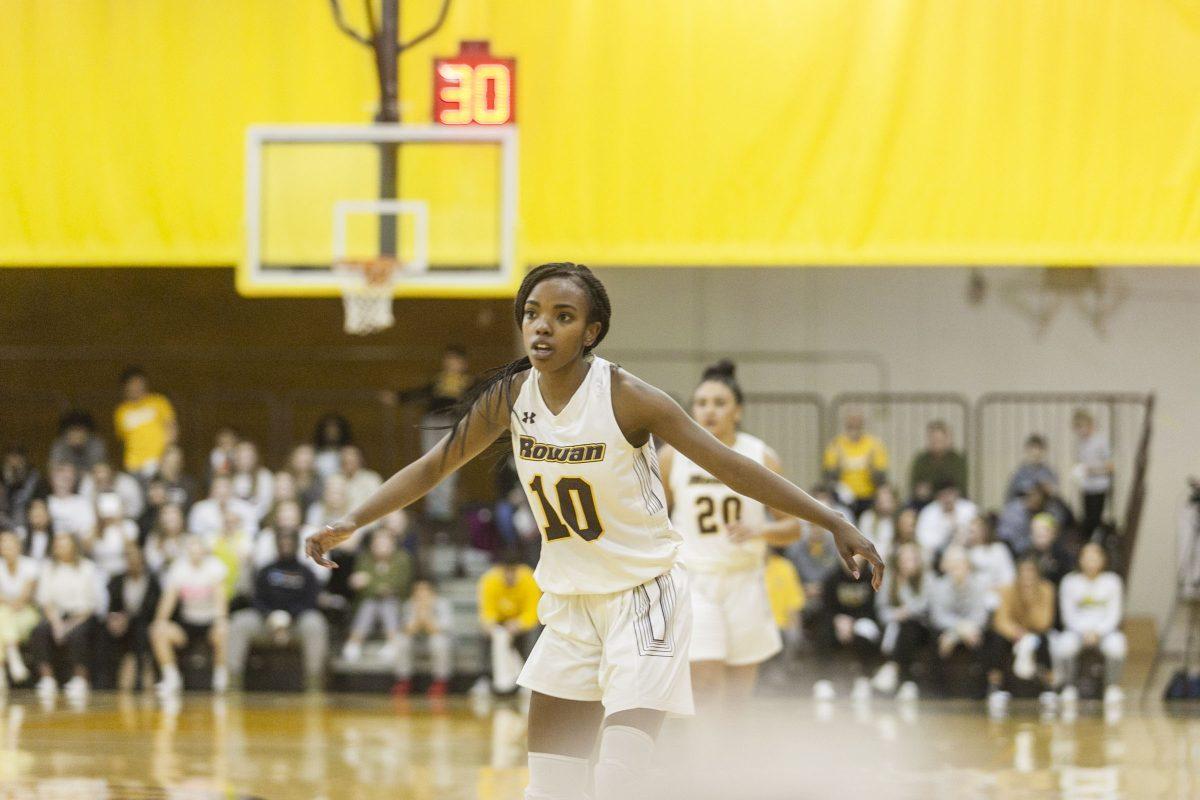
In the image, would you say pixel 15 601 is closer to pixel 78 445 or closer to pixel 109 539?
pixel 109 539

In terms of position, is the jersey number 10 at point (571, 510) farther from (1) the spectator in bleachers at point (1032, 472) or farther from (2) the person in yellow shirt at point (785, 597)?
(1) the spectator in bleachers at point (1032, 472)

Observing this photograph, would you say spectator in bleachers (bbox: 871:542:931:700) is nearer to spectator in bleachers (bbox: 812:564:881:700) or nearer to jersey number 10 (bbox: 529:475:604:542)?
spectator in bleachers (bbox: 812:564:881:700)

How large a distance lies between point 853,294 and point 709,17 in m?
6.27

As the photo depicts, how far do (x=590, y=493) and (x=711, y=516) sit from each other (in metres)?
2.98

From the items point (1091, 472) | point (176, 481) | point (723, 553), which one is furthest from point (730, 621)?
point (1091, 472)

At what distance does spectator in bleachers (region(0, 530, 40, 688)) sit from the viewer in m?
12.7

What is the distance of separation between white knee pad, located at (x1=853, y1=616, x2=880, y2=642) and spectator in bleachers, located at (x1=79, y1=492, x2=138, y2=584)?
19.7 ft

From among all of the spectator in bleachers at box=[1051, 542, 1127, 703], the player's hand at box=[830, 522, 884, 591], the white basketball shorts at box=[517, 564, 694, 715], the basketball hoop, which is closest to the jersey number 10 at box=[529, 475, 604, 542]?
the white basketball shorts at box=[517, 564, 694, 715]

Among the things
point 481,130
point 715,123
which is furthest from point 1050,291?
point 481,130

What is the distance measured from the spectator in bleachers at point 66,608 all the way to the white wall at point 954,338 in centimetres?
648

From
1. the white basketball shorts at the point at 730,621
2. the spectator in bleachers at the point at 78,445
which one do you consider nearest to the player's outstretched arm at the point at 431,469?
the white basketball shorts at the point at 730,621

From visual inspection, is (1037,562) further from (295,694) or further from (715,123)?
(295,694)

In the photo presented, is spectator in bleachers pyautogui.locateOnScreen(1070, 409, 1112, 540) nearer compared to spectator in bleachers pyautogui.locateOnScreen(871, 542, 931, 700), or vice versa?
spectator in bleachers pyautogui.locateOnScreen(871, 542, 931, 700)

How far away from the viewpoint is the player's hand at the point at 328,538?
15.1 feet
